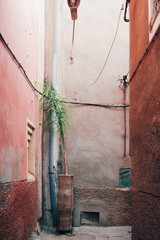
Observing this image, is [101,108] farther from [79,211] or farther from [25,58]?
[25,58]

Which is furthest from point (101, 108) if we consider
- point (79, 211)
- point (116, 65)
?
point (79, 211)

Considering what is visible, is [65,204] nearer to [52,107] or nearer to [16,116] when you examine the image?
[52,107]

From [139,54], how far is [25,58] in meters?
1.98

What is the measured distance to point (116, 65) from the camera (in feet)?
27.2

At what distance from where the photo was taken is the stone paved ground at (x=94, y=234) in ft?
18.6

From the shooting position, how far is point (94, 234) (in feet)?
19.8

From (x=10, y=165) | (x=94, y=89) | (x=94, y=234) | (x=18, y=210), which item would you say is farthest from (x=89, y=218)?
(x=10, y=165)

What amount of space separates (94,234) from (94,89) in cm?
389

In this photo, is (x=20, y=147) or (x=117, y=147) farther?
(x=117, y=147)

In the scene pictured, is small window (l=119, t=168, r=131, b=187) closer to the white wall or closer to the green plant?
the white wall

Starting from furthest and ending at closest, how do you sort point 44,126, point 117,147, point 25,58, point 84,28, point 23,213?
point 84,28 → point 117,147 → point 44,126 → point 25,58 → point 23,213

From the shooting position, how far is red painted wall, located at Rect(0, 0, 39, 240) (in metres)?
3.45

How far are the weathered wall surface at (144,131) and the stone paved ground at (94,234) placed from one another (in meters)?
1.99

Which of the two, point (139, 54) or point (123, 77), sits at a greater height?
point (123, 77)
